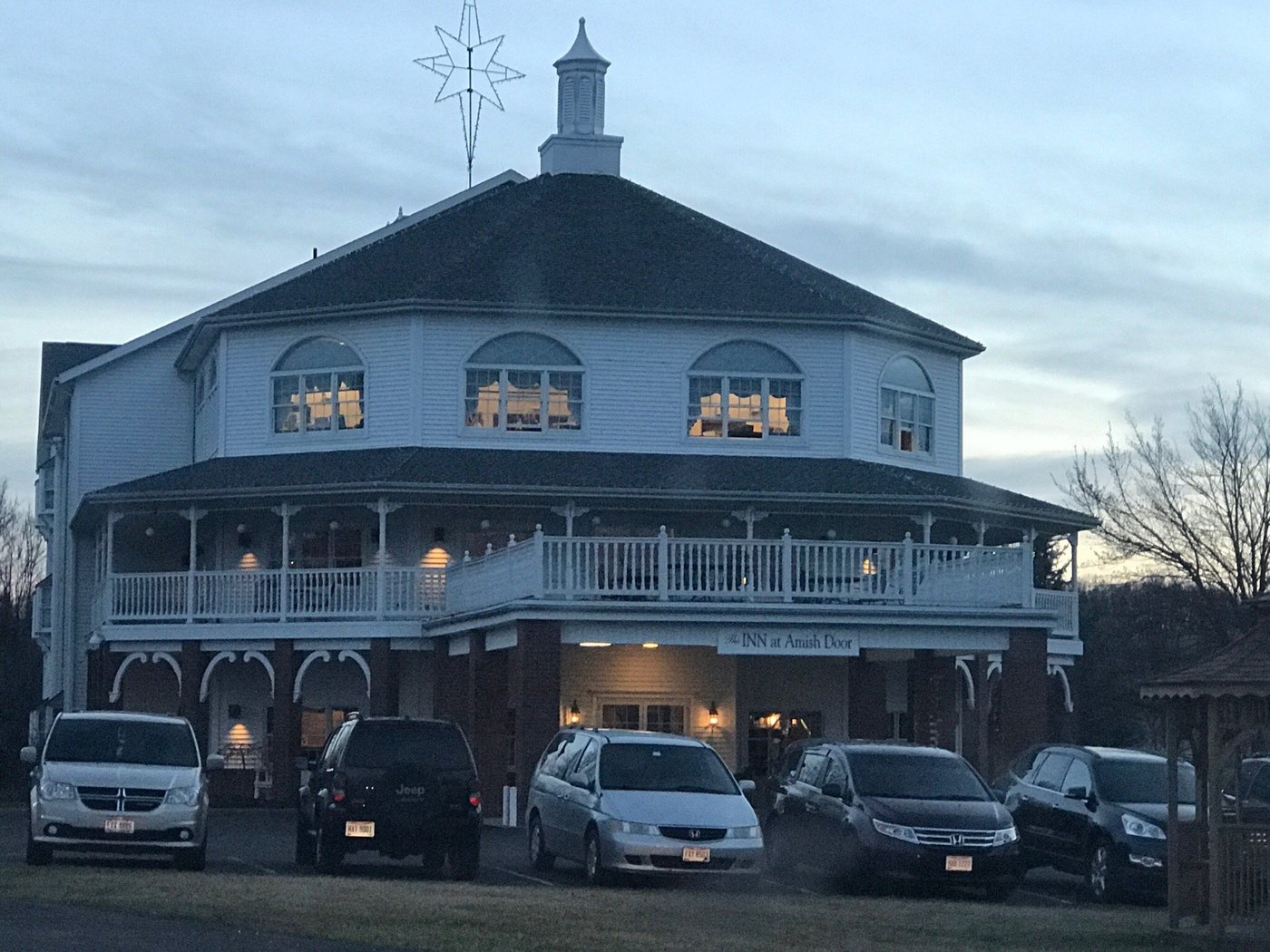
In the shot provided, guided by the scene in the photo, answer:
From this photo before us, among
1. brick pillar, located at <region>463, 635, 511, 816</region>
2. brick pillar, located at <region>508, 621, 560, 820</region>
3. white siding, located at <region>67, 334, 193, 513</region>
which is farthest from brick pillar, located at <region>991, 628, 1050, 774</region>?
white siding, located at <region>67, 334, 193, 513</region>

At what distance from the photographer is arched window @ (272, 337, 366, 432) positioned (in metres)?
42.8

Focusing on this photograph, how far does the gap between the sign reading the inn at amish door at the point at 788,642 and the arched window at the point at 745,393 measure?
10.3 m

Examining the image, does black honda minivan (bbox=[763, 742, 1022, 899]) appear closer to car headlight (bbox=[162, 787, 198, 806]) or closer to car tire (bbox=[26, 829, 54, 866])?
car headlight (bbox=[162, 787, 198, 806])

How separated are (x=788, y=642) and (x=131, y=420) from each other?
70.0 ft

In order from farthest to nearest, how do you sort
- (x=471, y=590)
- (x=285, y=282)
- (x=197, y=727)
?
1. (x=285, y=282)
2. (x=197, y=727)
3. (x=471, y=590)

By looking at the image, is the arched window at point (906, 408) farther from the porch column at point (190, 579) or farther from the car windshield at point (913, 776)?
the car windshield at point (913, 776)

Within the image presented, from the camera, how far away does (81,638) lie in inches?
1938

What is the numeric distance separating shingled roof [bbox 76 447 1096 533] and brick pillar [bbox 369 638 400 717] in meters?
2.95

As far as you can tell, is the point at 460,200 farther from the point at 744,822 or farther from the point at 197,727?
the point at 744,822

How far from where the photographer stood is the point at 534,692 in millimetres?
32156

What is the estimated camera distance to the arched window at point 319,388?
42812 mm

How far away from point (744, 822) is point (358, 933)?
7.01 metres

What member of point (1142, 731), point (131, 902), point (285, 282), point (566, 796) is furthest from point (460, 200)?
point (1142, 731)

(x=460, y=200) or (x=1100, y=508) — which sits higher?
(x=460, y=200)
